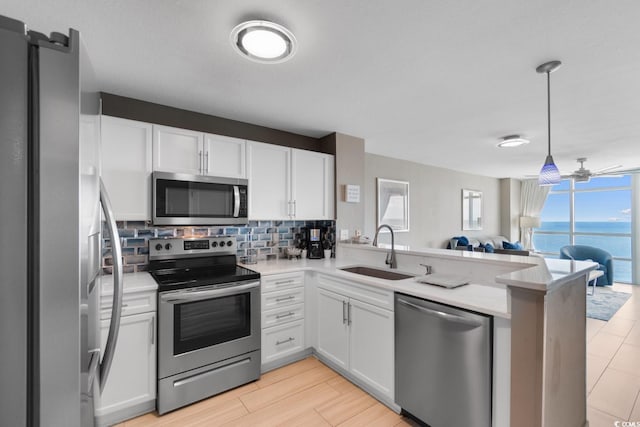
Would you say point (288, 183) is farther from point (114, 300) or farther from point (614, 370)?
point (614, 370)

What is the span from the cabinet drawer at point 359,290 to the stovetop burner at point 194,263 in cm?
64

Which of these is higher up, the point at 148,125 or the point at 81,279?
the point at 148,125

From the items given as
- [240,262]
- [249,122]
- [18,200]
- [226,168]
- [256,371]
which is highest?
[249,122]

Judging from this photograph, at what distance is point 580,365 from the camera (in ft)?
5.59

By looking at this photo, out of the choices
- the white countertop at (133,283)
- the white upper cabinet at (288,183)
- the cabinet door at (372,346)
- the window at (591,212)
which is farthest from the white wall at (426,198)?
the white countertop at (133,283)

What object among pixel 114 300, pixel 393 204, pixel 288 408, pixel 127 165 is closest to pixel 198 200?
pixel 127 165

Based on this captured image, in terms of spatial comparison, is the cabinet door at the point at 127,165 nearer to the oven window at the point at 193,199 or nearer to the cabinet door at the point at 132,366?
the oven window at the point at 193,199

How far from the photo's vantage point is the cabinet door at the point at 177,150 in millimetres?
2369

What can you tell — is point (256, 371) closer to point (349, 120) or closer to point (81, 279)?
point (81, 279)

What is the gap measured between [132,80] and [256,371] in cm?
254

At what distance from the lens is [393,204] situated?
498 centimetres

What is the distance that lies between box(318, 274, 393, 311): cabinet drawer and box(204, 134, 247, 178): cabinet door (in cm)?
130

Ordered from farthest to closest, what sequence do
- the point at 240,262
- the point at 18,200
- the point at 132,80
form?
1. the point at 240,262
2. the point at 132,80
3. the point at 18,200

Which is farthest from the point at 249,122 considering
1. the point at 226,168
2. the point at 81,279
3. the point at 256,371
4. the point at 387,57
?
the point at 81,279
